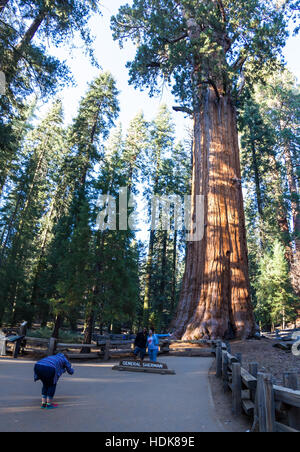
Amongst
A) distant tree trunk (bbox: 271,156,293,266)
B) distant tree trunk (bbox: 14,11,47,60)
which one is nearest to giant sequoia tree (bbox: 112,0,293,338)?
distant tree trunk (bbox: 14,11,47,60)

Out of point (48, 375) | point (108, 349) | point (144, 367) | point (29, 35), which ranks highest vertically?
point (29, 35)

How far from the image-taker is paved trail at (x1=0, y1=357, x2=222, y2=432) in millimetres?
3816

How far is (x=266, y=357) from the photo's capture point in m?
9.45

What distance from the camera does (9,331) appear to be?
14.5 m

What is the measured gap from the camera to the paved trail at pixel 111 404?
12.5 feet

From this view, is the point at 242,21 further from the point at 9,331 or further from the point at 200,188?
the point at 9,331

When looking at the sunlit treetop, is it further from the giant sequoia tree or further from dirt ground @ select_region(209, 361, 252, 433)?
dirt ground @ select_region(209, 361, 252, 433)

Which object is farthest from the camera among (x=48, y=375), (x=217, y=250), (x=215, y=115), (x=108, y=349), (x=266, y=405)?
(x=215, y=115)

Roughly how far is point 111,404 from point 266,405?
8.99 feet

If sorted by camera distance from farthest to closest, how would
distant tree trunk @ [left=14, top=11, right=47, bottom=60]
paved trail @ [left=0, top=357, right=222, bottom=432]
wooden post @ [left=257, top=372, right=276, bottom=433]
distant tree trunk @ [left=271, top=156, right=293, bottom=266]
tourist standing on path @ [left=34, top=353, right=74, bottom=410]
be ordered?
distant tree trunk @ [left=271, top=156, right=293, bottom=266] → distant tree trunk @ [left=14, top=11, right=47, bottom=60] → tourist standing on path @ [left=34, top=353, right=74, bottom=410] → paved trail @ [left=0, top=357, right=222, bottom=432] → wooden post @ [left=257, top=372, right=276, bottom=433]

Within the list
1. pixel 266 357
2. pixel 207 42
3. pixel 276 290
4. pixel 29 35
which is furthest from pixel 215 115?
pixel 276 290

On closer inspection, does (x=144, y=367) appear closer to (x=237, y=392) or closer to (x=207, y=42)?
(x=237, y=392)

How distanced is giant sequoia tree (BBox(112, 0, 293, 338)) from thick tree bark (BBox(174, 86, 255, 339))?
0.04 metres
